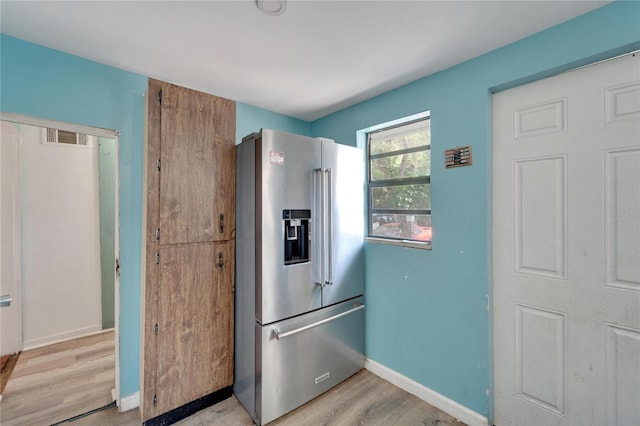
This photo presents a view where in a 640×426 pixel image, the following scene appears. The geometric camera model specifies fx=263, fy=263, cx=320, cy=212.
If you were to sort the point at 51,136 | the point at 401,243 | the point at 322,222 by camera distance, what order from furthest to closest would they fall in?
the point at 51,136 < the point at 401,243 < the point at 322,222

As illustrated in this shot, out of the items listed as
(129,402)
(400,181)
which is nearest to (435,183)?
(400,181)

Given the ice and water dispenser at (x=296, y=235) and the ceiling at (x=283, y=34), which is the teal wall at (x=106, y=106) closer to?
the ceiling at (x=283, y=34)

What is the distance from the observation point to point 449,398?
1.91 metres

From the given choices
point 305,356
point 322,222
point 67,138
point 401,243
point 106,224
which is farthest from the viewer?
point 106,224

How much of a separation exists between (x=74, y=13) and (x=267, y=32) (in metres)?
Answer: 0.98

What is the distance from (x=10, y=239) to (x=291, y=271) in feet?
8.88

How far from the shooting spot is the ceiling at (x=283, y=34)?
1.33 metres

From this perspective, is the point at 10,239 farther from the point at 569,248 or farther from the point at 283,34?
the point at 569,248

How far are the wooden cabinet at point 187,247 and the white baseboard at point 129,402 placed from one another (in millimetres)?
358

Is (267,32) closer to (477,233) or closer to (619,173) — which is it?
(477,233)

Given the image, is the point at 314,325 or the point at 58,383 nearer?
the point at 314,325

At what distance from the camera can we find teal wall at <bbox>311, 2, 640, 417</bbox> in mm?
1562

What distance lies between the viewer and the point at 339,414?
75.0 inches

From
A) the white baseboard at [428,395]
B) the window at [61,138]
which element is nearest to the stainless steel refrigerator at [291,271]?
the white baseboard at [428,395]
